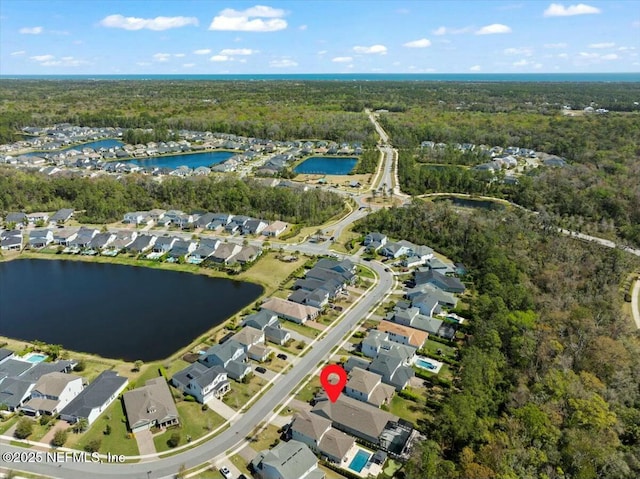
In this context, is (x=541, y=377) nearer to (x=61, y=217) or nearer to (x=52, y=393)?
(x=52, y=393)

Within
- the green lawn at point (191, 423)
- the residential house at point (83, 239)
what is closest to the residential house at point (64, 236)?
the residential house at point (83, 239)

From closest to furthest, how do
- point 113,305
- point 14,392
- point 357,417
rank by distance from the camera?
point 357,417 → point 14,392 → point 113,305

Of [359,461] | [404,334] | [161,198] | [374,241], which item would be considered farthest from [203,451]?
[161,198]

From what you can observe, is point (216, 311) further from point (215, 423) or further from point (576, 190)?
point (576, 190)

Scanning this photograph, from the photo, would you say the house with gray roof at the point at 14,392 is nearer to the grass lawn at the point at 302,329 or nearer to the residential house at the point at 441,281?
the grass lawn at the point at 302,329

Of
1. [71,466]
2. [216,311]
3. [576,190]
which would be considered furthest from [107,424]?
[576,190]

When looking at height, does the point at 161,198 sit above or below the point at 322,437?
above

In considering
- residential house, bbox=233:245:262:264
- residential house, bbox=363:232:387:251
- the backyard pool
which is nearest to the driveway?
the backyard pool
